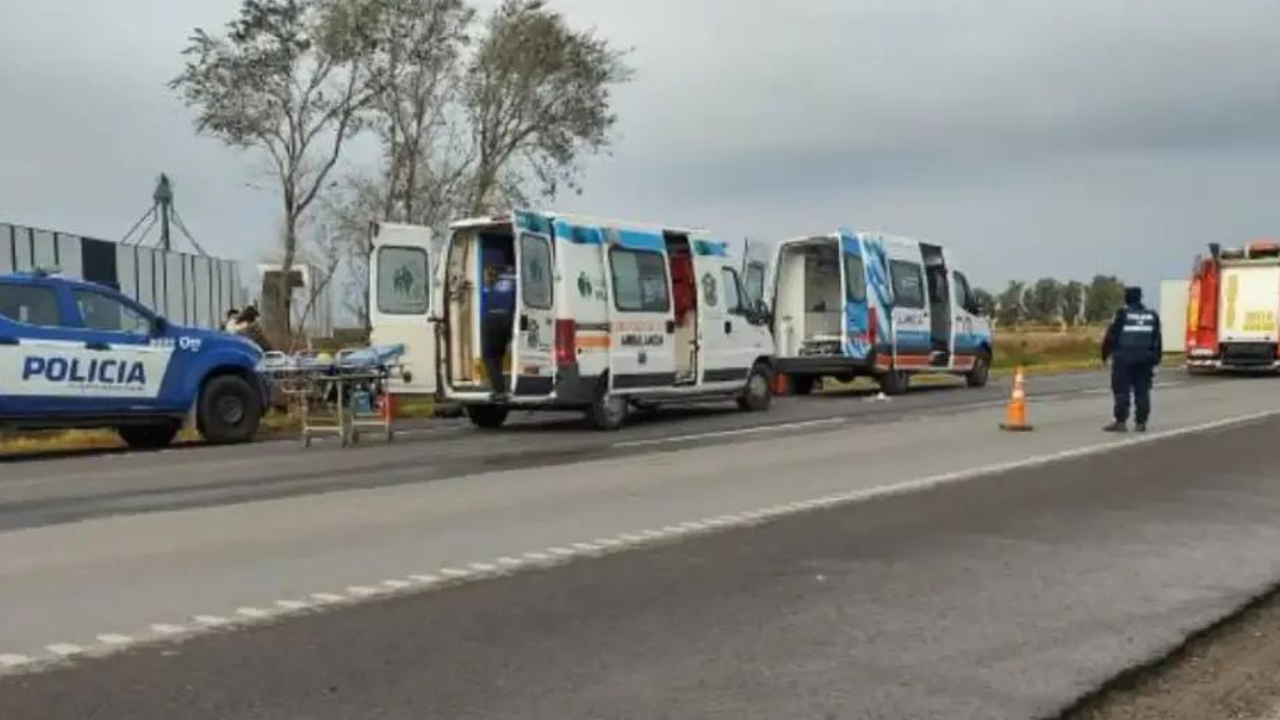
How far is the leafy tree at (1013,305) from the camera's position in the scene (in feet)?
361

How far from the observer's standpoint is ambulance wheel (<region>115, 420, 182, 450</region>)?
16445 millimetres

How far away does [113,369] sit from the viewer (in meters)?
15.4

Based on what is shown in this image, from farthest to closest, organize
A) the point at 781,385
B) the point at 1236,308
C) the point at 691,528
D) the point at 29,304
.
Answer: the point at 1236,308, the point at 781,385, the point at 29,304, the point at 691,528

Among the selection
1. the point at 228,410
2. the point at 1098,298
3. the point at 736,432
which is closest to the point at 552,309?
the point at 736,432

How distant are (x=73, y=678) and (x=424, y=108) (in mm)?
33504

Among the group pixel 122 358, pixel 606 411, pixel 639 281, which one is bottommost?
pixel 606 411

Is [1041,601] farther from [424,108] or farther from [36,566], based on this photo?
[424,108]

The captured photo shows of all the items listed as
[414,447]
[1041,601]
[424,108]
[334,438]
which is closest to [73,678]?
[1041,601]

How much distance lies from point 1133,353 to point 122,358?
1156 cm

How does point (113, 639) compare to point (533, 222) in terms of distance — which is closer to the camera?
point (113, 639)

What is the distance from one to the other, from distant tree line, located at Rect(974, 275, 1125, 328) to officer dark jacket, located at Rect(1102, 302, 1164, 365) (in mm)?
83904

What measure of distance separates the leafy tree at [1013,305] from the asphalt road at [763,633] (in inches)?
3960

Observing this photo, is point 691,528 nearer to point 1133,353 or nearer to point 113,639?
point 113,639

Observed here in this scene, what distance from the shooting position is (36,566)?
7.84 meters
